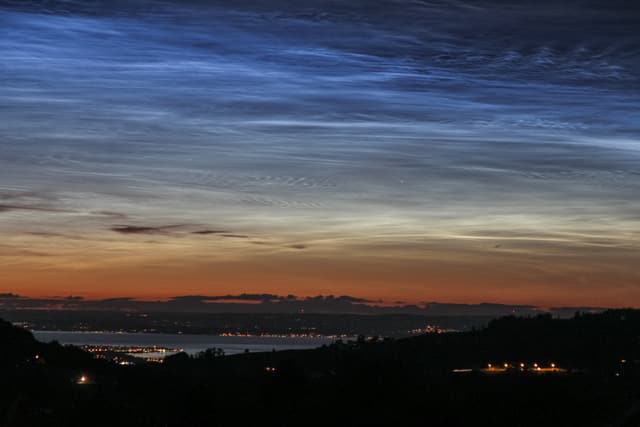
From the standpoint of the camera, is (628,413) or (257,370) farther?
(257,370)

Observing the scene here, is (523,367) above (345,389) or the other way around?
above

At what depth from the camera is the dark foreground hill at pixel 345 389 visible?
83062 mm

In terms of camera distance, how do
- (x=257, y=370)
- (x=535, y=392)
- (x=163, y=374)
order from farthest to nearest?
(x=257, y=370) → (x=163, y=374) → (x=535, y=392)

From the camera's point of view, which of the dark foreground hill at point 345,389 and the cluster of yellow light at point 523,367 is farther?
the cluster of yellow light at point 523,367

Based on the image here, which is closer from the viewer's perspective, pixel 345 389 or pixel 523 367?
pixel 345 389

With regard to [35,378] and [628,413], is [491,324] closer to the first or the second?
[35,378]

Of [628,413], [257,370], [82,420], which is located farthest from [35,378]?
[628,413]

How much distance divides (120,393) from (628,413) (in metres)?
45.6

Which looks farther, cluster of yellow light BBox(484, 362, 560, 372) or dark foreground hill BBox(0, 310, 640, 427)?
cluster of yellow light BBox(484, 362, 560, 372)

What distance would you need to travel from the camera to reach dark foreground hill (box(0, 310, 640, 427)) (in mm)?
83062

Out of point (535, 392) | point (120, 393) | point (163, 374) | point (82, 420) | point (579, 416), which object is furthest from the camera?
point (163, 374)

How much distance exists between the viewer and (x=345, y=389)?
3799 inches

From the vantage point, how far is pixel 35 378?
109062 millimetres

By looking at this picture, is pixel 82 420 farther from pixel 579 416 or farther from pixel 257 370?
pixel 257 370
